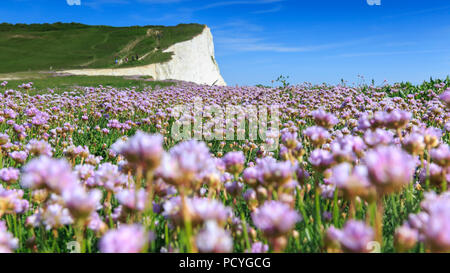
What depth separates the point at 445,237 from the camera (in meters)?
1.08

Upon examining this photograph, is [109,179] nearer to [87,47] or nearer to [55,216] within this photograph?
[55,216]

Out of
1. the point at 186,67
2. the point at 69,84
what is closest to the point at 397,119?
the point at 69,84

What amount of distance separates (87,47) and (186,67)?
23082 millimetres

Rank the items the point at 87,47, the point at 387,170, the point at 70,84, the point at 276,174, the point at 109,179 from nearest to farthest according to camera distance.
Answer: the point at 387,170
the point at 276,174
the point at 109,179
the point at 70,84
the point at 87,47

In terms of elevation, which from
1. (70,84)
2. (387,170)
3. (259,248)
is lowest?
(259,248)

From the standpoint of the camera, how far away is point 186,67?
53.9 m

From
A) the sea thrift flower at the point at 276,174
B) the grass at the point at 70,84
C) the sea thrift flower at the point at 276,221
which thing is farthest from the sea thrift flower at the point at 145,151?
the grass at the point at 70,84

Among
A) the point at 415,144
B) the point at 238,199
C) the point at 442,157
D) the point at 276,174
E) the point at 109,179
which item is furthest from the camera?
the point at 238,199

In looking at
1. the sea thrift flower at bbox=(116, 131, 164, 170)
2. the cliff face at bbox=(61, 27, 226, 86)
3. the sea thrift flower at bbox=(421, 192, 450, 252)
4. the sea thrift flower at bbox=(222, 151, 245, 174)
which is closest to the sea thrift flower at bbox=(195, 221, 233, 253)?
the sea thrift flower at bbox=(116, 131, 164, 170)

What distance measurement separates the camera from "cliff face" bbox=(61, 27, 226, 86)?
4333 centimetres

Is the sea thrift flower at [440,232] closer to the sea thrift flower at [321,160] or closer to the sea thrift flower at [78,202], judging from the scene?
the sea thrift flower at [321,160]

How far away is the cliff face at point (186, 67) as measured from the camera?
43325mm
